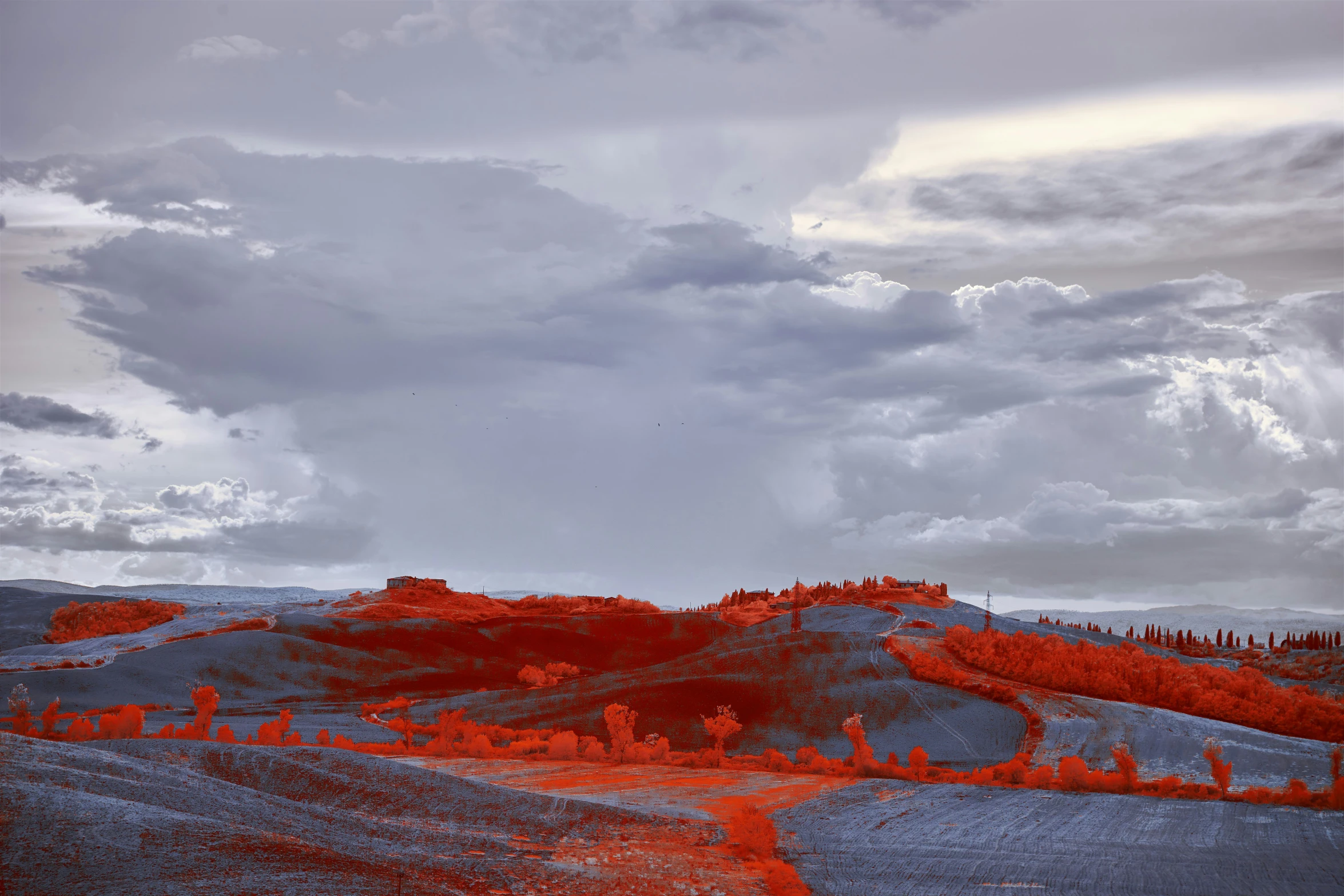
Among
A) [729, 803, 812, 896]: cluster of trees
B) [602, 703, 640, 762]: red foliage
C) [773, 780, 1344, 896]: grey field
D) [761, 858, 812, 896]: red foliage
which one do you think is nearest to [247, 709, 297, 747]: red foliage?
[602, 703, 640, 762]: red foliage

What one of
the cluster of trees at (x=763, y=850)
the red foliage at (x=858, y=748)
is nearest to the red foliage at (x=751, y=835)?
the cluster of trees at (x=763, y=850)

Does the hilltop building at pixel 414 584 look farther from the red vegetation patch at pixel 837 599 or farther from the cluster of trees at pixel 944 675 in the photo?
the cluster of trees at pixel 944 675

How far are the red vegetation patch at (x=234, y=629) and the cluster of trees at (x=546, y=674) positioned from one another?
24.9m

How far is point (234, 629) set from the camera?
95438mm

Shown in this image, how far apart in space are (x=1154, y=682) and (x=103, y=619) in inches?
3902

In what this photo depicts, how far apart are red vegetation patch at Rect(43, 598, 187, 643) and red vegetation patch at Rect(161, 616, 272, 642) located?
1068cm

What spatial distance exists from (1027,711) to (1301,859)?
30084 mm

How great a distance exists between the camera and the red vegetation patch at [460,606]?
11769cm

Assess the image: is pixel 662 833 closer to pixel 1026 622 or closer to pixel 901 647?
pixel 901 647

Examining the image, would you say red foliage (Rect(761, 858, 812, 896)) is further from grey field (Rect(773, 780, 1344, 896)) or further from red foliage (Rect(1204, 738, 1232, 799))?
red foliage (Rect(1204, 738, 1232, 799))

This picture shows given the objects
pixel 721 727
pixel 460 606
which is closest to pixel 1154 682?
pixel 721 727

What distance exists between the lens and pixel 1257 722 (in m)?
54.3

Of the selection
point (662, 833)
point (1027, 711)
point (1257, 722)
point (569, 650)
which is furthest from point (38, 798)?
point (569, 650)

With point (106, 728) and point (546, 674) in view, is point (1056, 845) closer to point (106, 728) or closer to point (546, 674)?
point (106, 728)
